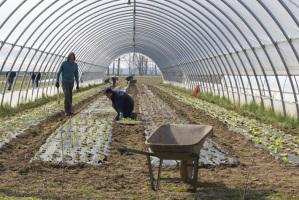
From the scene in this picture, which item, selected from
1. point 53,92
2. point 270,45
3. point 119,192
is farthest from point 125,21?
point 119,192

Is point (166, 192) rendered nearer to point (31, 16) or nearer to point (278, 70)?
point (278, 70)

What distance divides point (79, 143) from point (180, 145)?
12.7ft

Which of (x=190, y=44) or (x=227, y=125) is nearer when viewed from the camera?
(x=227, y=125)

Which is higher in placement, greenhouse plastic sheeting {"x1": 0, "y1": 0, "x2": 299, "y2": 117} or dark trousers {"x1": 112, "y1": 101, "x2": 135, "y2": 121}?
greenhouse plastic sheeting {"x1": 0, "y1": 0, "x2": 299, "y2": 117}

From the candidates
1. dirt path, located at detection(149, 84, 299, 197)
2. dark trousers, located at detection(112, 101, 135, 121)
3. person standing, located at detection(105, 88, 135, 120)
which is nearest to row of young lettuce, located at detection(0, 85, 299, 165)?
dirt path, located at detection(149, 84, 299, 197)

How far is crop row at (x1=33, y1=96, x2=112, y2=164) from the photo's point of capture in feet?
23.0

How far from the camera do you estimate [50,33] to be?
17.5 metres

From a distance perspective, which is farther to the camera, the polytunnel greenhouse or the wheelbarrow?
the polytunnel greenhouse

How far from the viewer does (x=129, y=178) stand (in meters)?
5.81

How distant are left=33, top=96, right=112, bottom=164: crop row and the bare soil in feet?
0.80

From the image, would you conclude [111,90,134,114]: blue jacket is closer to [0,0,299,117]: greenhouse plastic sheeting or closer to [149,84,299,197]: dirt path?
[149,84,299,197]: dirt path

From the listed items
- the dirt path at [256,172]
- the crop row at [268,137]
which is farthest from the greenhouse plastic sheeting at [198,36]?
the dirt path at [256,172]

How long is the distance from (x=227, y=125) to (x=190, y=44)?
13112 mm

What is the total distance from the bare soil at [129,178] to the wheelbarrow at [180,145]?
10.1 inches
